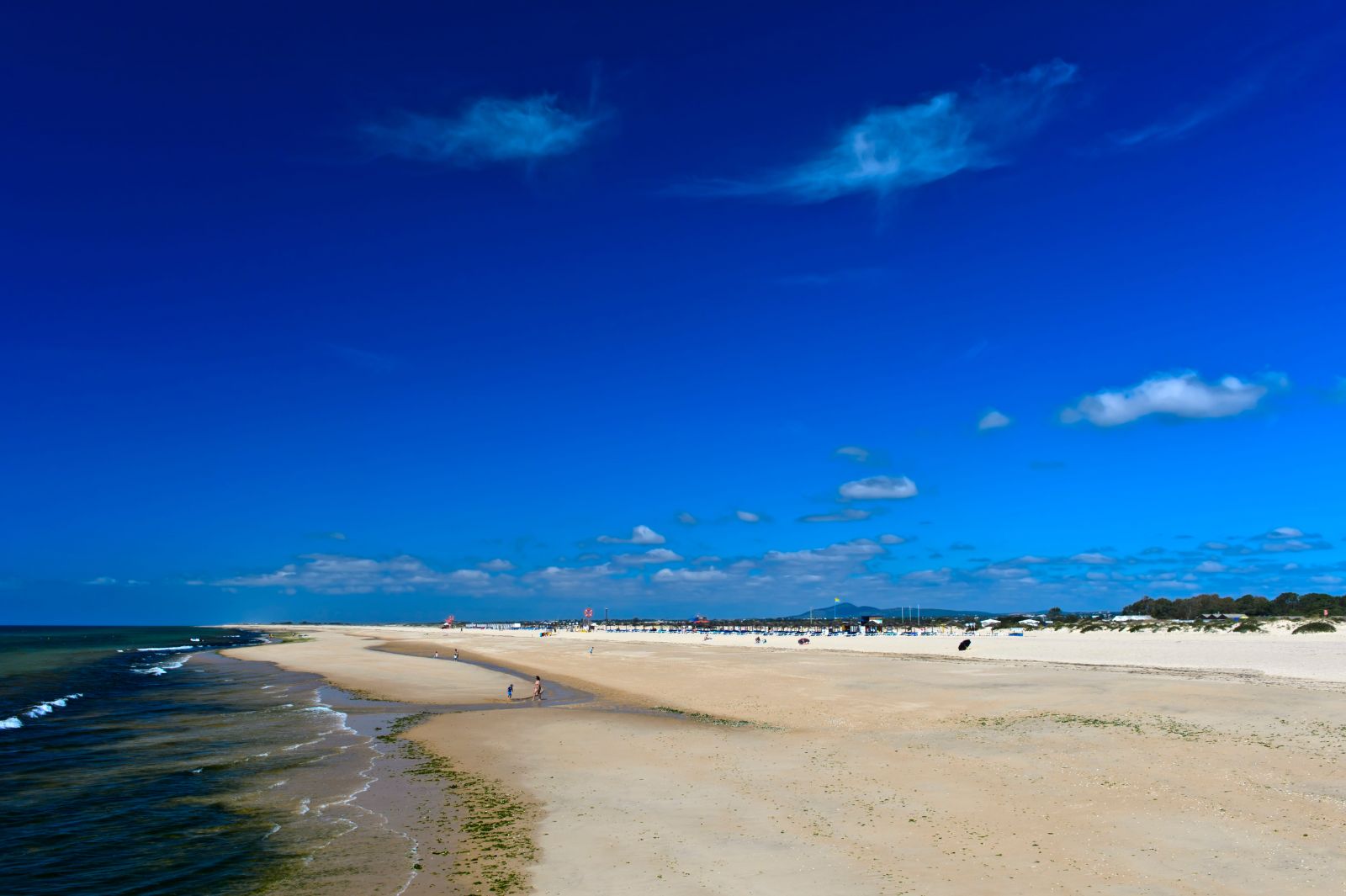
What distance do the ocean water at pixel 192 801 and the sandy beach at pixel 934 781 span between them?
3.59m

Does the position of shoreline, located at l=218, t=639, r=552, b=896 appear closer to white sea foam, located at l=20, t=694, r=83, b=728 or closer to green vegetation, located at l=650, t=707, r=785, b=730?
green vegetation, located at l=650, t=707, r=785, b=730

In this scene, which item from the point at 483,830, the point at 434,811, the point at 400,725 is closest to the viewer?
the point at 483,830

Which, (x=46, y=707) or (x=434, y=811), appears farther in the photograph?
(x=46, y=707)

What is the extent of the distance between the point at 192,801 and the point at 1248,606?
142193 millimetres

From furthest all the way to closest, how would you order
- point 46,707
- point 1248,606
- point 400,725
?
point 1248,606 < point 46,707 < point 400,725

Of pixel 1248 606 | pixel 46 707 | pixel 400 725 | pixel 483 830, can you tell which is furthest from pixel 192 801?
pixel 1248 606

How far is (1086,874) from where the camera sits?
14109 mm

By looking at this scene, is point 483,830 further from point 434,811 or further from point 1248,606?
point 1248,606

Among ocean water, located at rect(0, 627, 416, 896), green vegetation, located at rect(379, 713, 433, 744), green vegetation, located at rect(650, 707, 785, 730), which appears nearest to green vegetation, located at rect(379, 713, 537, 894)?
ocean water, located at rect(0, 627, 416, 896)

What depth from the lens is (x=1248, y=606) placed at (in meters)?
121

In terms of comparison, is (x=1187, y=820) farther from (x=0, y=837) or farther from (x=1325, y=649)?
(x=1325, y=649)

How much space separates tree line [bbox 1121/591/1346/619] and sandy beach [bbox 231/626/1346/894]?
254ft

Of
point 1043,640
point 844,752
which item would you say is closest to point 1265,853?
point 844,752

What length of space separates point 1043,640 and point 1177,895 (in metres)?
80.5
